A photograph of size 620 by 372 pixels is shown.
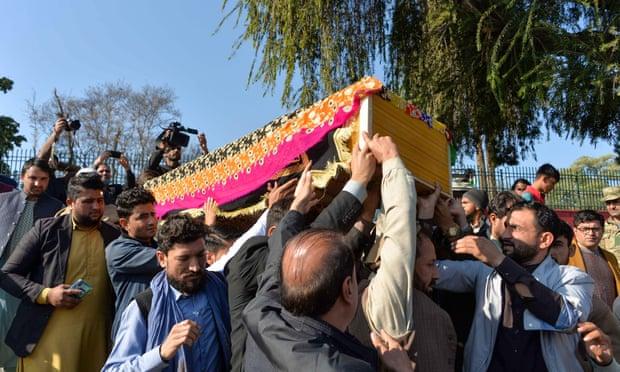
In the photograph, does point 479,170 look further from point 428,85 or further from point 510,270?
point 510,270

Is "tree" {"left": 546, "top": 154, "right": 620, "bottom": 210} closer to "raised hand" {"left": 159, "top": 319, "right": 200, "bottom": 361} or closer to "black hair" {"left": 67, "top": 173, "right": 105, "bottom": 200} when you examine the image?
"black hair" {"left": 67, "top": 173, "right": 105, "bottom": 200}

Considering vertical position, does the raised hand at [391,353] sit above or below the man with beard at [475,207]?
below

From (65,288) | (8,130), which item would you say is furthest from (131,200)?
(8,130)

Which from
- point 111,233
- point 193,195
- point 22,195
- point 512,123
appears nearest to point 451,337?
point 111,233

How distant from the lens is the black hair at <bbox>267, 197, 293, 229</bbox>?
2.78 metres

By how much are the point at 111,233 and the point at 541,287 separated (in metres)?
2.51

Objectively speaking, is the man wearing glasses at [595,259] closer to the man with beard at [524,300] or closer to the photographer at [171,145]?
the man with beard at [524,300]

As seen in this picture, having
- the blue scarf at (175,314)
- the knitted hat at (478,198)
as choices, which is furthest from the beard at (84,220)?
the knitted hat at (478,198)

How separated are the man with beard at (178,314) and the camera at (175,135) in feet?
12.4

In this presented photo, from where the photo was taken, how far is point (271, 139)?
4.00 m

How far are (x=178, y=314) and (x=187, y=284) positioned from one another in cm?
13

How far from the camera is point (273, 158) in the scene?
3953mm

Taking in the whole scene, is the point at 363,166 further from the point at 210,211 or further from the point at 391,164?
the point at 210,211

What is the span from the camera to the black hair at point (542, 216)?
107 inches
